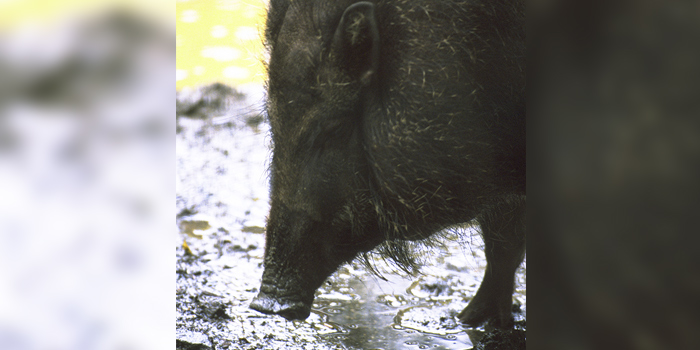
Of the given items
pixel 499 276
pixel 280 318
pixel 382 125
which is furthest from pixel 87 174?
pixel 499 276

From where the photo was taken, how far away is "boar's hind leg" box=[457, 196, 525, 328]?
2.17 m

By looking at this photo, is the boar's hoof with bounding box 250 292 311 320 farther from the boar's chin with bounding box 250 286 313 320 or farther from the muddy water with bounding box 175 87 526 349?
the muddy water with bounding box 175 87 526 349

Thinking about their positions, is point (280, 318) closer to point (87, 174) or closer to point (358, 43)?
point (358, 43)

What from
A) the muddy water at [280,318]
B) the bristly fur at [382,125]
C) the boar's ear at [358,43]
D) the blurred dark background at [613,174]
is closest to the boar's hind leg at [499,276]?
the muddy water at [280,318]

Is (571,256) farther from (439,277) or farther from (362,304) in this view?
(439,277)

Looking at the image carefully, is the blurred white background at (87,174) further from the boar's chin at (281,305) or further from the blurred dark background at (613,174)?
the boar's chin at (281,305)

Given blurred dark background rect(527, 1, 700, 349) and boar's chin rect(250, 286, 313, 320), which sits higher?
blurred dark background rect(527, 1, 700, 349)

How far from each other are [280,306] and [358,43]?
0.75 m

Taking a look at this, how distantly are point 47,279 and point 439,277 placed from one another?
6.98ft

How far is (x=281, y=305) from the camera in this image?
169 centimetres

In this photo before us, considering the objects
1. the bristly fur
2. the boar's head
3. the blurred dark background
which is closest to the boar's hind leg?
the bristly fur

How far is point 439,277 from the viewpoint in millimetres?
2531

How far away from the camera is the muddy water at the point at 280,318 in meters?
1.99

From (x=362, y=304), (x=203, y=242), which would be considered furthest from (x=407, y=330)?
(x=203, y=242)
